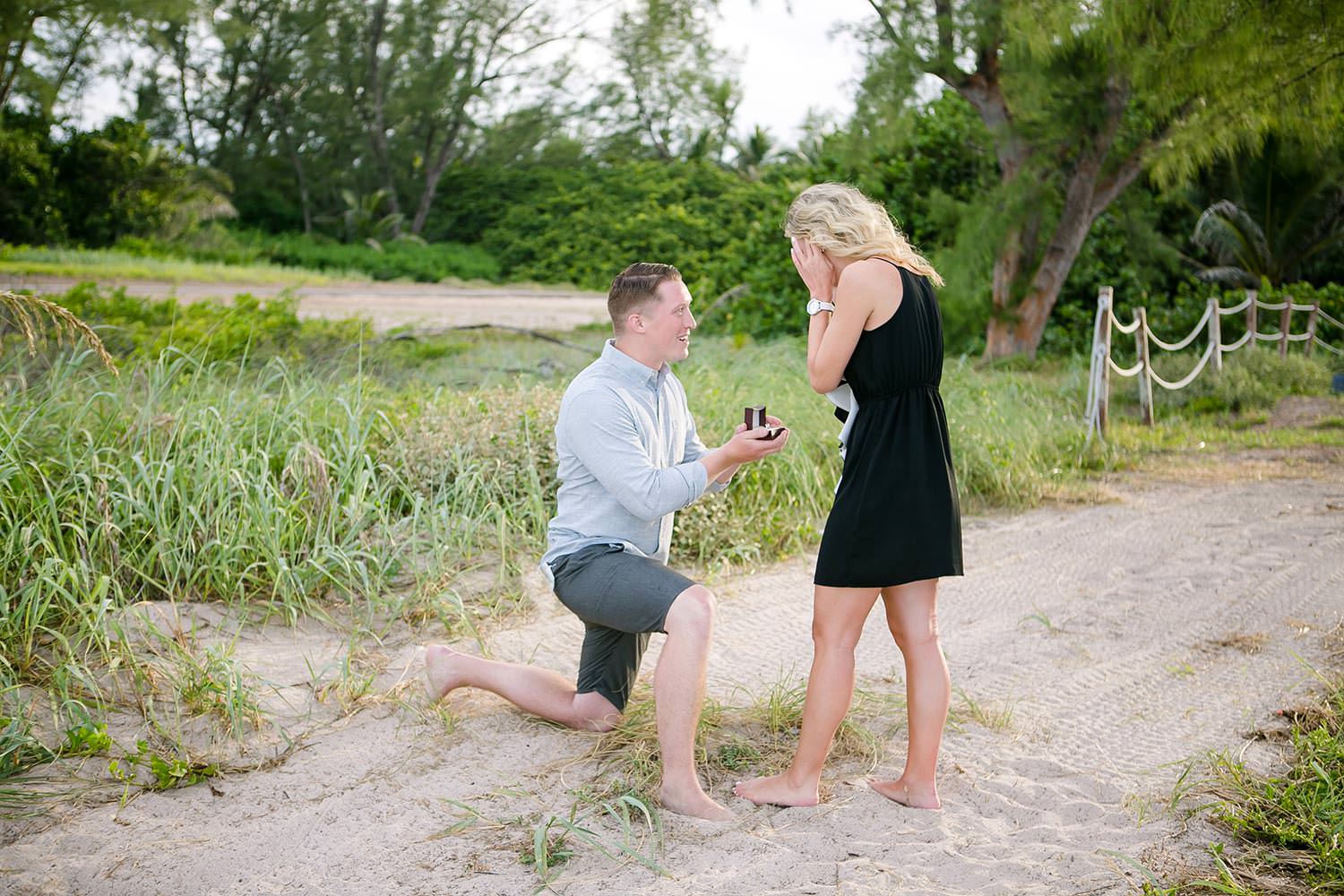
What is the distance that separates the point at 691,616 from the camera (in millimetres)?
2836

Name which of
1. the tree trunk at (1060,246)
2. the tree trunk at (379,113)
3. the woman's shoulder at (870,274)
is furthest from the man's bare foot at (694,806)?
the tree trunk at (379,113)

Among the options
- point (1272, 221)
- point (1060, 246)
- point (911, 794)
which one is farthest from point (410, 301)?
point (911, 794)

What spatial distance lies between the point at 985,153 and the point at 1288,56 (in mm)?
5061

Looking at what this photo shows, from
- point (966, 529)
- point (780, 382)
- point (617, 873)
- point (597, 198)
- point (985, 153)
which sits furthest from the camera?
point (597, 198)

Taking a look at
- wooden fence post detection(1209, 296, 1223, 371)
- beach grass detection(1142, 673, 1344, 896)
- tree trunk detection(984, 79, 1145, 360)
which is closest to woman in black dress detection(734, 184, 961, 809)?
beach grass detection(1142, 673, 1344, 896)

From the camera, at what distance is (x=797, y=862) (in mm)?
2693

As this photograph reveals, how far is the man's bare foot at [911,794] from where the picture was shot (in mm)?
2969

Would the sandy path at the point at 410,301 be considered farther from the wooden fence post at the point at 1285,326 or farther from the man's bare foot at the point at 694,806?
the man's bare foot at the point at 694,806

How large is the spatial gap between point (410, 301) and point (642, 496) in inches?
582

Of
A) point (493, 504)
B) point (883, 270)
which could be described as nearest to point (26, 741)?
point (493, 504)

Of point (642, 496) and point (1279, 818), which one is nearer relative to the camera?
point (1279, 818)

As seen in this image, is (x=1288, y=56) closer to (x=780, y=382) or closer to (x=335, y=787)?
(x=780, y=382)

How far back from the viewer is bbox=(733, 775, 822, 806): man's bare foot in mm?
2971

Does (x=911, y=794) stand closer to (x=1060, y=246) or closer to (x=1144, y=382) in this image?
(x=1144, y=382)
